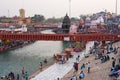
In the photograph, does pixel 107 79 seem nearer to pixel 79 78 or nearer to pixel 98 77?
pixel 98 77

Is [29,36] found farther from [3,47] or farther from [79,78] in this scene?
[79,78]

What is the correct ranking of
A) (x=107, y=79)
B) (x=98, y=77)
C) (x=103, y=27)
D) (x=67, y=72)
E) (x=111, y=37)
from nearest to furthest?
(x=107, y=79), (x=98, y=77), (x=67, y=72), (x=111, y=37), (x=103, y=27)

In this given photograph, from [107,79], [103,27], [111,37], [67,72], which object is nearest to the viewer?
[107,79]

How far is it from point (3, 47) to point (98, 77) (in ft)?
116

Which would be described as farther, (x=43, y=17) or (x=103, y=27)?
(x=43, y=17)

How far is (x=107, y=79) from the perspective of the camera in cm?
2139

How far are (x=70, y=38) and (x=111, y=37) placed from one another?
6.93m

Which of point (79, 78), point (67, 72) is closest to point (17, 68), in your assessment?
point (67, 72)

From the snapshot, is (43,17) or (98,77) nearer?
(98,77)

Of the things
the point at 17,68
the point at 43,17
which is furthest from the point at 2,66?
the point at 43,17

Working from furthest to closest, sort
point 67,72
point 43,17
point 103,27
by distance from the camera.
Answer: point 43,17 → point 103,27 → point 67,72

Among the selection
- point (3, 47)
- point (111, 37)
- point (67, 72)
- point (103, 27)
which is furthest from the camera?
point (103, 27)

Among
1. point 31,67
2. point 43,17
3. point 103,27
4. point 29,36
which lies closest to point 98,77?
point 31,67

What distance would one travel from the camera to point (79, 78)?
25.2 m
